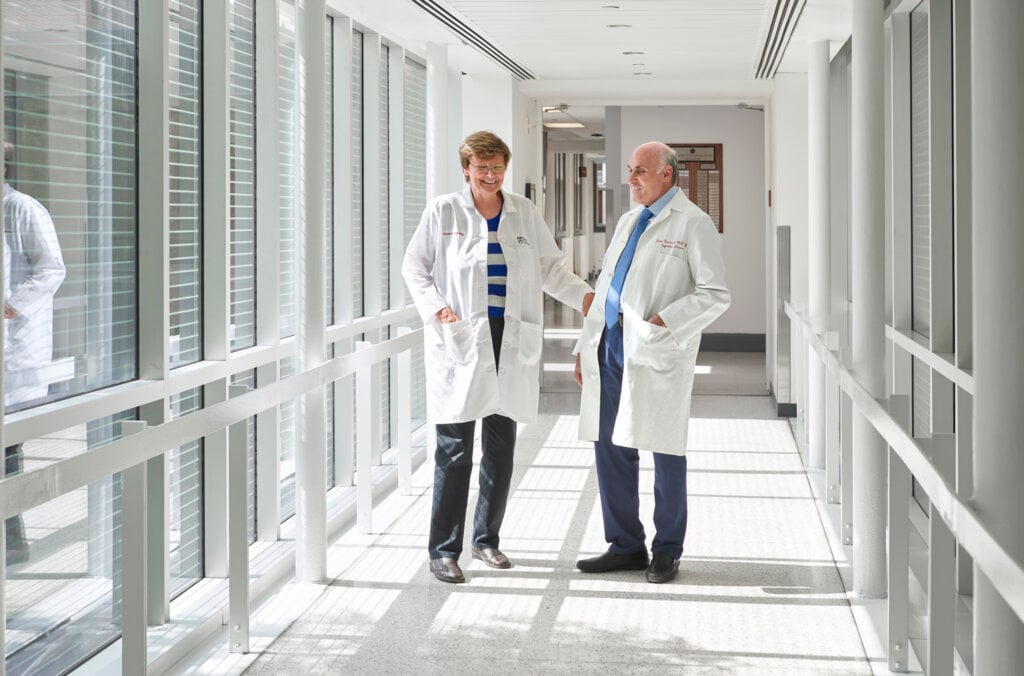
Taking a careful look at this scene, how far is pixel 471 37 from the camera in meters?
7.04

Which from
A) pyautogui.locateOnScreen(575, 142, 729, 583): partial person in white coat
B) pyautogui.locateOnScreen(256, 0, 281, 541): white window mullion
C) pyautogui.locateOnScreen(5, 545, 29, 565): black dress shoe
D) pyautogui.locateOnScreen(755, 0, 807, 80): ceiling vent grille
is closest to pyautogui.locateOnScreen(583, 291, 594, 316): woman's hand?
pyautogui.locateOnScreen(575, 142, 729, 583): partial person in white coat

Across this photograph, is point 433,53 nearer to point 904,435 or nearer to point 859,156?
point 859,156

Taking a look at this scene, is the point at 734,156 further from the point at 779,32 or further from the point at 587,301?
the point at 587,301

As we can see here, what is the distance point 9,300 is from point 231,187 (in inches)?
68.2

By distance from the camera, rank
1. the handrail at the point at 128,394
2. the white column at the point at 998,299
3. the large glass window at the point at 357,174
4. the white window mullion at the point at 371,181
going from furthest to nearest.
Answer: the white window mullion at the point at 371,181 → the large glass window at the point at 357,174 → the handrail at the point at 128,394 → the white column at the point at 998,299

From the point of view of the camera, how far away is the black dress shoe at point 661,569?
14.9 feet

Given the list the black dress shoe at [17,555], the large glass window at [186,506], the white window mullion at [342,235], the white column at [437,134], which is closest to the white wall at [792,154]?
the white column at [437,134]

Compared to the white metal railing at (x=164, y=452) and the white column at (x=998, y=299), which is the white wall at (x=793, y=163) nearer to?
the white metal railing at (x=164, y=452)

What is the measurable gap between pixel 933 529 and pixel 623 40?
5167 mm

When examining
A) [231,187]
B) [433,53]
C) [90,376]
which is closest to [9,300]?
[90,376]

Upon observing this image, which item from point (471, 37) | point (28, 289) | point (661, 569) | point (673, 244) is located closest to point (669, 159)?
point (673, 244)

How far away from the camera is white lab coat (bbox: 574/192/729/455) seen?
4.34 metres

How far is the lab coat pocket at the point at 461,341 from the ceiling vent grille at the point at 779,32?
8.16 feet

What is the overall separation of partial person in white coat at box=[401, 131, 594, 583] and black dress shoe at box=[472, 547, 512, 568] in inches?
6.7
